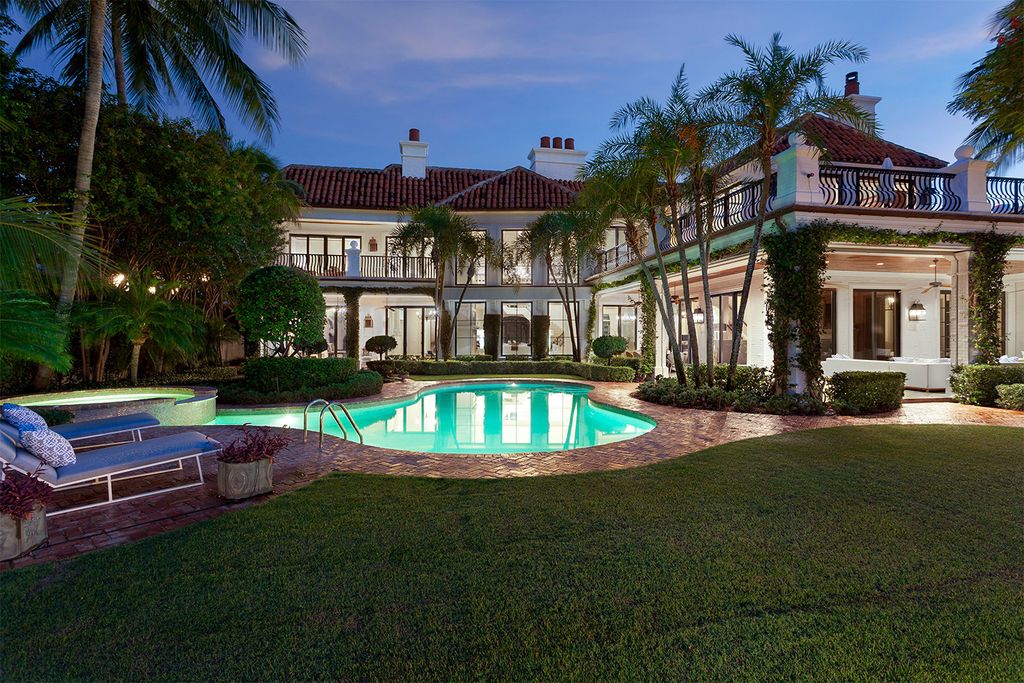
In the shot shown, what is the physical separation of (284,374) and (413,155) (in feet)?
52.8

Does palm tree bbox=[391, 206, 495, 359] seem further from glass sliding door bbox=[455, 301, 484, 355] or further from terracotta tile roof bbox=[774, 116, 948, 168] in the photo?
terracotta tile roof bbox=[774, 116, 948, 168]

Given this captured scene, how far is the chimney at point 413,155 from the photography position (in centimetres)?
2386

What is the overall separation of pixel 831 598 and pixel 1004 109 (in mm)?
10822

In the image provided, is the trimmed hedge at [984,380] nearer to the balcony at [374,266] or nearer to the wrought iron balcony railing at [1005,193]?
Answer: the wrought iron balcony railing at [1005,193]

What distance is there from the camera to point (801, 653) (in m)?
2.27

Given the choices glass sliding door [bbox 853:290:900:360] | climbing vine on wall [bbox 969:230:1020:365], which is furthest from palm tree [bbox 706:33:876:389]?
glass sliding door [bbox 853:290:900:360]

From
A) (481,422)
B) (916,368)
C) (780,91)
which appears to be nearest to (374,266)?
(481,422)

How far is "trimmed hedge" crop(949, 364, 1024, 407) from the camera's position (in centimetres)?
1012

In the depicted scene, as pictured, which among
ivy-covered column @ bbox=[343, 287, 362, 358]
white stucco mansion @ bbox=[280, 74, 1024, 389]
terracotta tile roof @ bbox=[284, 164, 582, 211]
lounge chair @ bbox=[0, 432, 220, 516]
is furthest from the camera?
terracotta tile roof @ bbox=[284, 164, 582, 211]

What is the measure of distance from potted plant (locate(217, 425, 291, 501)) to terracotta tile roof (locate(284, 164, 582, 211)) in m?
18.4

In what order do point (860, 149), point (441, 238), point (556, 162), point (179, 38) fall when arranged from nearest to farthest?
point (179, 38) → point (860, 149) → point (441, 238) → point (556, 162)

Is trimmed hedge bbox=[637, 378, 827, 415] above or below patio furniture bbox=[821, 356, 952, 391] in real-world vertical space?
below

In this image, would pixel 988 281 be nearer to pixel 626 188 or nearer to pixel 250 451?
pixel 626 188

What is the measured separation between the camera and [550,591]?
279 cm
